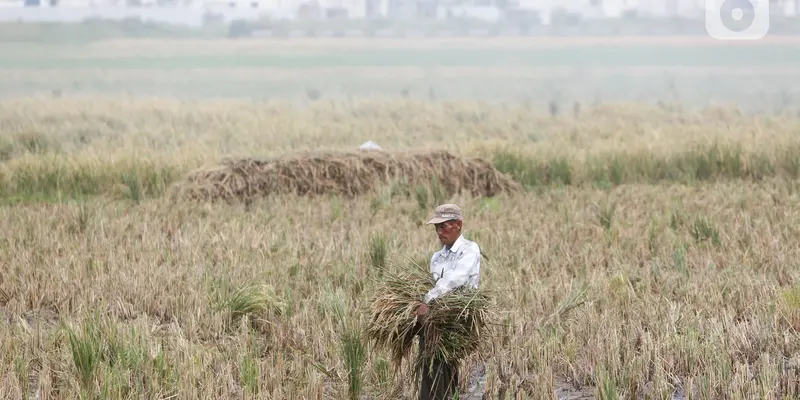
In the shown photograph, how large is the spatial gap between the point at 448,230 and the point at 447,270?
0.67ft

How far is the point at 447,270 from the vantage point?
17.5 ft

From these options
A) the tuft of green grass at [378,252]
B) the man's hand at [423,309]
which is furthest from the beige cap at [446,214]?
the tuft of green grass at [378,252]

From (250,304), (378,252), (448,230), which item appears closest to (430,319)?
(448,230)

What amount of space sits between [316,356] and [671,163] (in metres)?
11.5

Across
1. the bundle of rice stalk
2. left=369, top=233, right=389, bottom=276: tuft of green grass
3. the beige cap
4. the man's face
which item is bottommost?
left=369, top=233, right=389, bottom=276: tuft of green grass

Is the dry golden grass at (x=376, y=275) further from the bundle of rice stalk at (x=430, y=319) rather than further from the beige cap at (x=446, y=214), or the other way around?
the beige cap at (x=446, y=214)

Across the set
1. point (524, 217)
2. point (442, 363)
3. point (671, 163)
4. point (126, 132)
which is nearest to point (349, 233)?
point (524, 217)

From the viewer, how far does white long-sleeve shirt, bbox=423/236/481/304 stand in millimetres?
5238

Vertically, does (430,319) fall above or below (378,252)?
above

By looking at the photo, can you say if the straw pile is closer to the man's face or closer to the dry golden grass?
the dry golden grass

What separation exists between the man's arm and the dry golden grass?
777mm

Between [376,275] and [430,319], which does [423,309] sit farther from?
[376,275]

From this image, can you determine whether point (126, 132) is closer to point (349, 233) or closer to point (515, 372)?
point (349, 233)

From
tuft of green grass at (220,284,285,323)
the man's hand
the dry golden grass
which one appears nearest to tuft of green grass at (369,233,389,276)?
the dry golden grass
